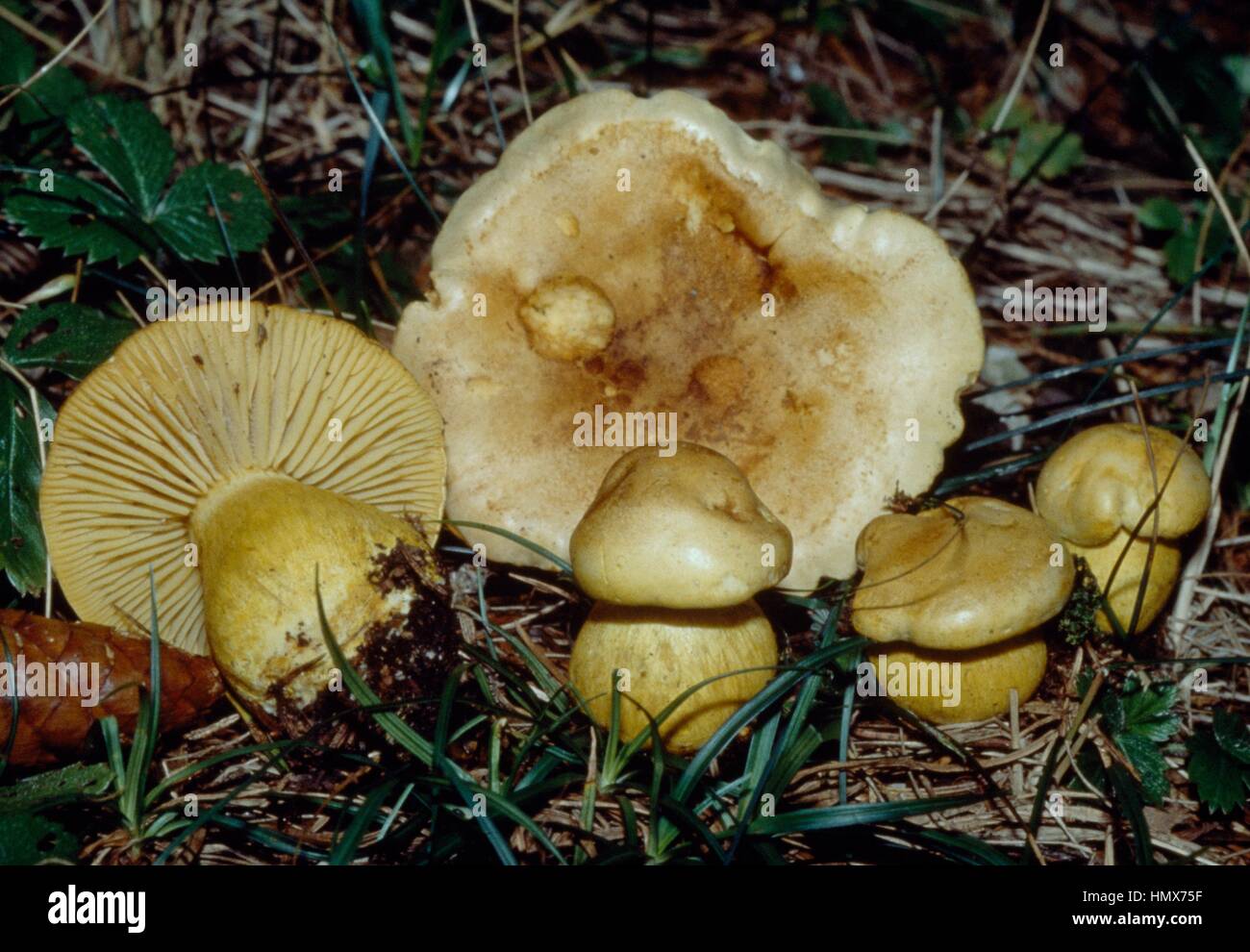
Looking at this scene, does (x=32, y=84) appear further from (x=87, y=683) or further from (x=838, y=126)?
(x=838, y=126)

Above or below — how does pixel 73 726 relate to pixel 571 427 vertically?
below

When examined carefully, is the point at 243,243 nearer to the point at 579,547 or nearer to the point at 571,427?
the point at 571,427

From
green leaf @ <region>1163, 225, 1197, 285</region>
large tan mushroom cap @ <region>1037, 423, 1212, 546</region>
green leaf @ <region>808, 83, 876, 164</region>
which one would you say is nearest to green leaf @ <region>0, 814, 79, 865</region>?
large tan mushroom cap @ <region>1037, 423, 1212, 546</region>

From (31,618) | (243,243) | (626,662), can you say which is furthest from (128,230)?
(626,662)

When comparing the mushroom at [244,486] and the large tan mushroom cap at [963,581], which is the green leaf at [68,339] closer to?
the mushroom at [244,486]

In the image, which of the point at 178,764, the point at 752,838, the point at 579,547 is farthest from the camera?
the point at 178,764

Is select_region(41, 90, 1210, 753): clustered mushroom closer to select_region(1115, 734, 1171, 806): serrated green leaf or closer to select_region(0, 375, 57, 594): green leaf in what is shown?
select_region(0, 375, 57, 594): green leaf
